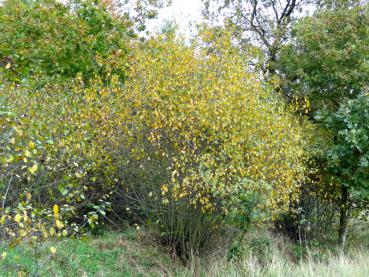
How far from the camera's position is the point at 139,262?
20.9ft

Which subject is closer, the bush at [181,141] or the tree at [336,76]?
the bush at [181,141]

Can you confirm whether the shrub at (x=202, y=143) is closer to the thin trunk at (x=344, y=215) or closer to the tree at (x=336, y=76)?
the tree at (x=336, y=76)

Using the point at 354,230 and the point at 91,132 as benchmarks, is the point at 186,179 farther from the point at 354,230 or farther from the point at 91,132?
the point at 354,230

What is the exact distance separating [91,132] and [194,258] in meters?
2.32

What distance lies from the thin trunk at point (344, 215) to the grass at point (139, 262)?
882mm

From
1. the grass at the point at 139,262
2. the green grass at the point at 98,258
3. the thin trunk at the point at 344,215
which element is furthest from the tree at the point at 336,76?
the green grass at the point at 98,258

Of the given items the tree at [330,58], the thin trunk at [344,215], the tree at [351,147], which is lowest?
the thin trunk at [344,215]

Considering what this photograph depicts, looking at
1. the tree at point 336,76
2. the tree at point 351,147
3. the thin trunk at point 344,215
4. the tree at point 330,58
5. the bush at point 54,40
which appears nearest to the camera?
the tree at point 351,147

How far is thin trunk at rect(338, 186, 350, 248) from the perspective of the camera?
8.38m

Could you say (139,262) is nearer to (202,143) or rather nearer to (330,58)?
(202,143)

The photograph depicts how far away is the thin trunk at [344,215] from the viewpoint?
8.38 metres

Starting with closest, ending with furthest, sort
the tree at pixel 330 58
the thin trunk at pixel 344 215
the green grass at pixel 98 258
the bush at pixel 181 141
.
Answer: the green grass at pixel 98 258 < the bush at pixel 181 141 < the thin trunk at pixel 344 215 < the tree at pixel 330 58

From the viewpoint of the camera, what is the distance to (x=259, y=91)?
6.28m

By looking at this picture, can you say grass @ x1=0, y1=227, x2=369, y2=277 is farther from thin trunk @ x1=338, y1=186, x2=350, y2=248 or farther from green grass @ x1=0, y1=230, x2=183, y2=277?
thin trunk @ x1=338, y1=186, x2=350, y2=248
